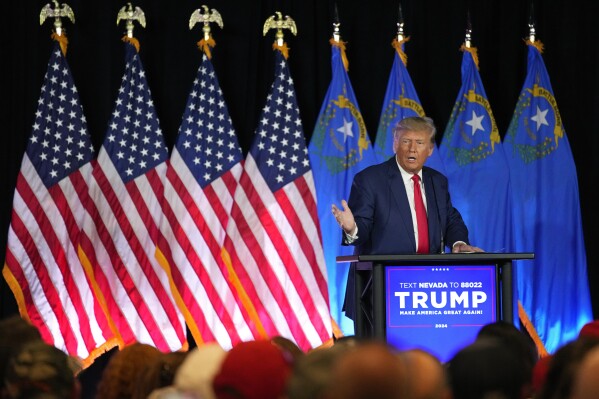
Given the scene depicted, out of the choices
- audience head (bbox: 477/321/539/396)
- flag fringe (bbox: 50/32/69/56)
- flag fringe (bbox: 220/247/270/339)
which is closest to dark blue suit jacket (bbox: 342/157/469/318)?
flag fringe (bbox: 220/247/270/339)

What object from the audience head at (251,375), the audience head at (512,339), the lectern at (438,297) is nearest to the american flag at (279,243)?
the lectern at (438,297)

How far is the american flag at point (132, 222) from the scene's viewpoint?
7.71 m

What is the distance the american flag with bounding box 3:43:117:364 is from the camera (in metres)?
7.64

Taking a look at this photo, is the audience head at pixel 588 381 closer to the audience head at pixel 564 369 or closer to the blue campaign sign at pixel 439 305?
the audience head at pixel 564 369

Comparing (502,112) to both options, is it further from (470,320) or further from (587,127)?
(470,320)

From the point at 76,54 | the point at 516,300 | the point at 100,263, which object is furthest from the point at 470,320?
the point at 76,54

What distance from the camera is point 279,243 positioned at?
7820 millimetres

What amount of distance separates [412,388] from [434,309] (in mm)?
3589

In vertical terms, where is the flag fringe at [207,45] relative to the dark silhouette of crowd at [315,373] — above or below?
above

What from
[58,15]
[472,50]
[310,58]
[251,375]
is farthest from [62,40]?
[251,375]

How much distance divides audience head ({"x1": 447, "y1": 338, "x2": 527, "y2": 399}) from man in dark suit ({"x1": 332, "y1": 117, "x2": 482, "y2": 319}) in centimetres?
375

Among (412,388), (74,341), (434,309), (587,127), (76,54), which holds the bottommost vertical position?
(74,341)

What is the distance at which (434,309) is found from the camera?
215 inches

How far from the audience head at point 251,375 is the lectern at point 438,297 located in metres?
3.06
